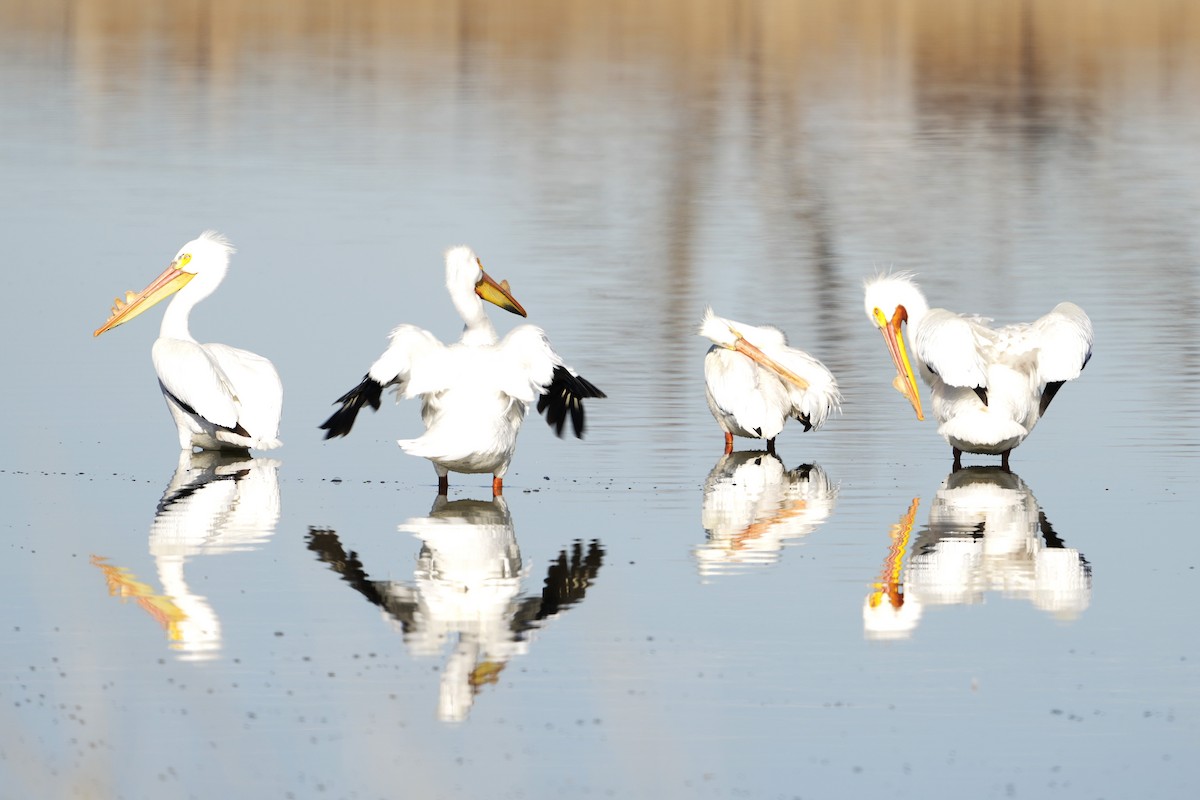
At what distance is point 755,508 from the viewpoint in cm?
857

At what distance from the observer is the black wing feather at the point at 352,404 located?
28.5ft

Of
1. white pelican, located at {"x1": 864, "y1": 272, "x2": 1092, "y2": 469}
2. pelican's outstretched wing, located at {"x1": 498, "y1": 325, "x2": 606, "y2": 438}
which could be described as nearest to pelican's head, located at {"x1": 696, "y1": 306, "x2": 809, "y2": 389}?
white pelican, located at {"x1": 864, "y1": 272, "x2": 1092, "y2": 469}

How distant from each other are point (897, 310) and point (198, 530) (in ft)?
12.5

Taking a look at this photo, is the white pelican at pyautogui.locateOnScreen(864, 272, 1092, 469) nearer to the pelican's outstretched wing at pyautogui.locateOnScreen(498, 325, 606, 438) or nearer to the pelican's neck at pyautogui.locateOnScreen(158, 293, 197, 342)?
the pelican's outstretched wing at pyautogui.locateOnScreen(498, 325, 606, 438)

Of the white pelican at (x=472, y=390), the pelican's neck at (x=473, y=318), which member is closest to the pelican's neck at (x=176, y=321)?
the pelican's neck at (x=473, y=318)

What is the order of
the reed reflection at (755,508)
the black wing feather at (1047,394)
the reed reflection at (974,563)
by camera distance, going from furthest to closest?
the black wing feather at (1047,394) → the reed reflection at (755,508) → the reed reflection at (974,563)

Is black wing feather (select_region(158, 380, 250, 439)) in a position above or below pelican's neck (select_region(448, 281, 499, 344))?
below

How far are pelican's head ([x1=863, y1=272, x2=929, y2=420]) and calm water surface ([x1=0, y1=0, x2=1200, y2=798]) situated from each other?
0.31 meters

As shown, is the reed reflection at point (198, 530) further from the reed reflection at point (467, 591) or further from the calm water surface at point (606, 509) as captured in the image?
the reed reflection at point (467, 591)

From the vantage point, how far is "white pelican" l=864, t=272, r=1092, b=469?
9.31 m

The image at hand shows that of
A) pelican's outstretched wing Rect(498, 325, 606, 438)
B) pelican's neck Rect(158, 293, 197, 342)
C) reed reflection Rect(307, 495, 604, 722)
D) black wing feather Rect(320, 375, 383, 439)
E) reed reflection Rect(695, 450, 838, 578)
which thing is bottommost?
reed reflection Rect(307, 495, 604, 722)

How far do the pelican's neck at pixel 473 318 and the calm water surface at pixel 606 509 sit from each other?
57 centimetres

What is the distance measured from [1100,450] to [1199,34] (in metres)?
28.5

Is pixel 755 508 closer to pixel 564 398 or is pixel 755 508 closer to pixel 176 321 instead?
pixel 564 398
